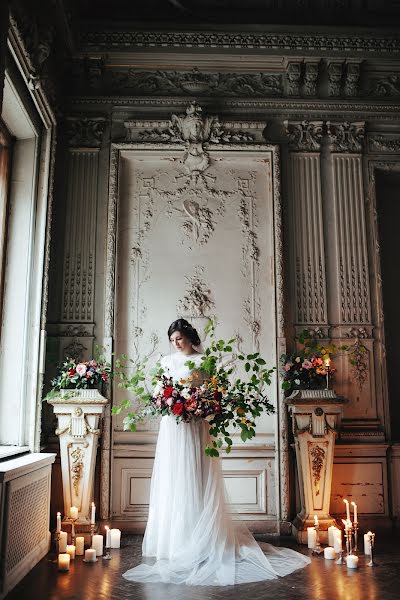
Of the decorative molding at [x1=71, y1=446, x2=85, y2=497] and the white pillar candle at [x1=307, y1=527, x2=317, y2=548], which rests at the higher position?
the decorative molding at [x1=71, y1=446, x2=85, y2=497]

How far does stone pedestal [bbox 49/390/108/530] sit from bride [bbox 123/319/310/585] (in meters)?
0.87

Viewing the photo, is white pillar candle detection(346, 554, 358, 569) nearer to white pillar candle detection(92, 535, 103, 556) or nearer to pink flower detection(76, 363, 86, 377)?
white pillar candle detection(92, 535, 103, 556)

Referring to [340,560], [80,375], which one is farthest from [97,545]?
[340,560]

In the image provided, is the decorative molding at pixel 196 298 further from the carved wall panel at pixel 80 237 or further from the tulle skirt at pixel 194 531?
the tulle skirt at pixel 194 531

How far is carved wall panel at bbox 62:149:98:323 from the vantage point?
20.7 ft

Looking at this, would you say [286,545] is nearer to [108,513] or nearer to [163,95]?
[108,513]

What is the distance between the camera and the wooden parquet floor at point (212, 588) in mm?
3943

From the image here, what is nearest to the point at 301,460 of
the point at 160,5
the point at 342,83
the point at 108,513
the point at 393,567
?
the point at 393,567

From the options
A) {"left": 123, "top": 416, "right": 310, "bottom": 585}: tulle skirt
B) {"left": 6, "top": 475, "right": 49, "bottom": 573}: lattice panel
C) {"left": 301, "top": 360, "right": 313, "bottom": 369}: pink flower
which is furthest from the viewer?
{"left": 301, "top": 360, "right": 313, "bottom": 369}: pink flower

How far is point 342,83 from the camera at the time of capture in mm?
6887

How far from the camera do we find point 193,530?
4598 mm

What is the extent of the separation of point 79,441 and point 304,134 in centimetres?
421

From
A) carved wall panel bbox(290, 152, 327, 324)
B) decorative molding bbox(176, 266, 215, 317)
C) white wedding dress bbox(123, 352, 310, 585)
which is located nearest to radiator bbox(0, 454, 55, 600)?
white wedding dress bbox(123, 352, 310, 585)

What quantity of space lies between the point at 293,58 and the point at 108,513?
5326mm
